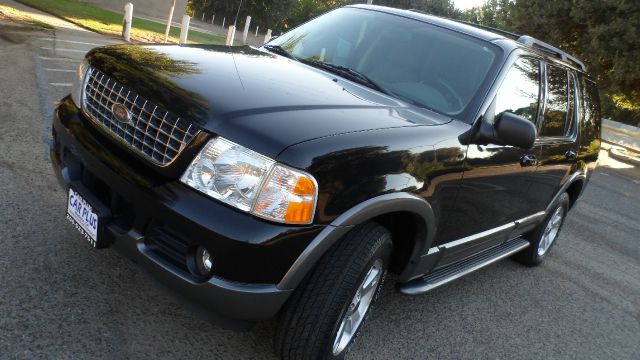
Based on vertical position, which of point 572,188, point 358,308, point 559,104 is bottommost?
point 358,308

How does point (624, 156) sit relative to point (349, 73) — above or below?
below

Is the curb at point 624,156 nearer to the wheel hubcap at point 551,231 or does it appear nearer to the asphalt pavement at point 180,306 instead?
the asphalt pavement at point 180,306

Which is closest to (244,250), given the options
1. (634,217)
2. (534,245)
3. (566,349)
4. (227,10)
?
(566,349)

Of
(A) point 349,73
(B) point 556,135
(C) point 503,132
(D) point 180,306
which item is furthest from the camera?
(B) point 556,135

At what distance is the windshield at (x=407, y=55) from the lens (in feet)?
11.0

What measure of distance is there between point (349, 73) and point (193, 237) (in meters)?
1.69

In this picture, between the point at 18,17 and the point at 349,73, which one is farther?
the point at 18,17

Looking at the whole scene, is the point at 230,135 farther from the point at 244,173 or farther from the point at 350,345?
the point at 350,345

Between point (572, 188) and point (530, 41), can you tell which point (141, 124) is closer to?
point (530, 41)

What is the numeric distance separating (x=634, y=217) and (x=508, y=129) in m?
7.13

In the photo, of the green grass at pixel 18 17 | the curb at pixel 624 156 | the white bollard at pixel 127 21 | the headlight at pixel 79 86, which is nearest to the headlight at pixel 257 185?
the headlight at pixel 79 86

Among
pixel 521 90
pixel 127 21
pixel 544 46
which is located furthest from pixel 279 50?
pixel 127 21

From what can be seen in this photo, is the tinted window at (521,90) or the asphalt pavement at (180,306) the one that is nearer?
the asphalt pavement at (180,306)

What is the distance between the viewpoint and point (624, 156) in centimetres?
1600
